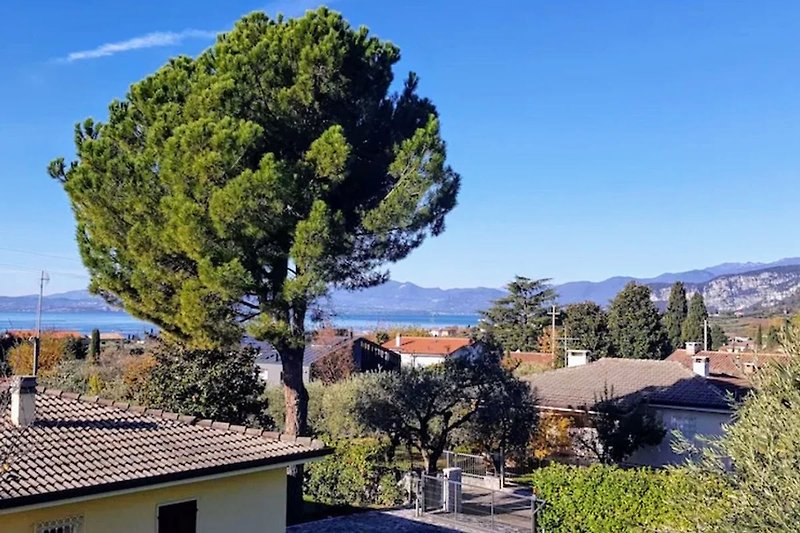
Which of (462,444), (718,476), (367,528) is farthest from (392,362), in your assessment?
(718,476)

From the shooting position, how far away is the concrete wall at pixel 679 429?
24609 mm

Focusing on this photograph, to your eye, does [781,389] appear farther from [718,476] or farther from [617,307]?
[617,307]

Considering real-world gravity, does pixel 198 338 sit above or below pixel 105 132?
below

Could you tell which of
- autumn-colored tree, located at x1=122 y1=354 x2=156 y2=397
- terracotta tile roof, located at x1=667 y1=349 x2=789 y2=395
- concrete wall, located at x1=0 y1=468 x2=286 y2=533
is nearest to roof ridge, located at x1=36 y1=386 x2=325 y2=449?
concrete wall, located at x1=0 y1=468 x2=286 y2=533

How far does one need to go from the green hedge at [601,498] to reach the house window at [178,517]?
821 centimetres

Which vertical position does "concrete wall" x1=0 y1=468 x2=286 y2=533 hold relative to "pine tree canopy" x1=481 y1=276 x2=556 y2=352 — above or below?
below

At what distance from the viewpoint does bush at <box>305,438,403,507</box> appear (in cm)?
2044

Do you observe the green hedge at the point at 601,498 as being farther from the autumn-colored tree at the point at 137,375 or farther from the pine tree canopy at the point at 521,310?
the pine tree canopy at the point at 521,310

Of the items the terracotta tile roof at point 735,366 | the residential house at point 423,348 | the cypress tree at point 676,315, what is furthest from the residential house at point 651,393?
the cypress tree at point 676,315

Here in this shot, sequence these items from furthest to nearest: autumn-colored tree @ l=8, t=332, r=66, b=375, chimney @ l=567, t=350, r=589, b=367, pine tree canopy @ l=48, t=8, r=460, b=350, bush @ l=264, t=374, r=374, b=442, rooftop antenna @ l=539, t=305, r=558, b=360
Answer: rooftop antenna @ l=539, t=305, r=558, b=360
autumn-colored tree @ l=8, t=332, r=66, b=375
chimney @ l=567, t=350, r=589, b=367
bush @ l=264, t=374, r=374, b=442
pine tree canopy @ l=48, t=8, r=460, b=350

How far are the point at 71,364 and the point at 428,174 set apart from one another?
27.9m

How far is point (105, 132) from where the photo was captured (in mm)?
18594

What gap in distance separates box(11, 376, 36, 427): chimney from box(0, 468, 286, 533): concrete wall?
1.89m

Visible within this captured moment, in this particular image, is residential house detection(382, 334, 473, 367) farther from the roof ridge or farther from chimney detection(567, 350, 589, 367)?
the roof ridge
